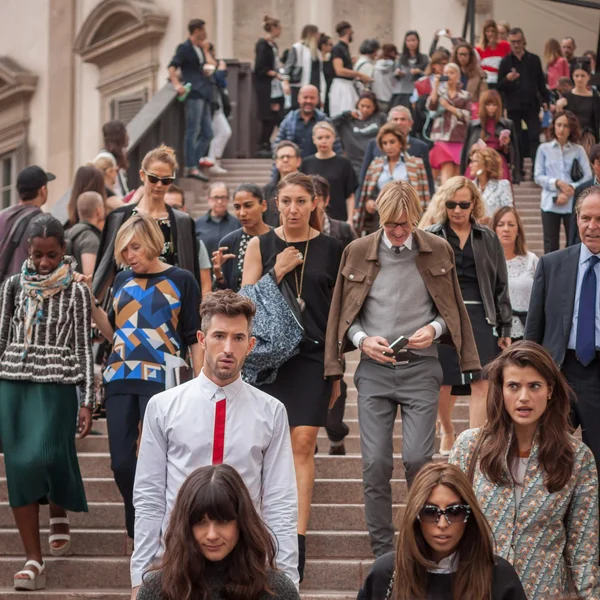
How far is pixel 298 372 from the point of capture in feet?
26.2

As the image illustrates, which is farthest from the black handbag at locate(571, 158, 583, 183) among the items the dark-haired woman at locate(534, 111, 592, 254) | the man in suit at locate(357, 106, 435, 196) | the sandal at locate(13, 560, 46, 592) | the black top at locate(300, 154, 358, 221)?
the sandal at locate(13, 560, 46, 592)

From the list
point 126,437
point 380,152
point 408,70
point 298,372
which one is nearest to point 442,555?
point 298,372

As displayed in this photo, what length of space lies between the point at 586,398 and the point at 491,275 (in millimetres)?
1911

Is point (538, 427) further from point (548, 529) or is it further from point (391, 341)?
point (391, 341)

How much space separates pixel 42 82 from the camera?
28.5 meters

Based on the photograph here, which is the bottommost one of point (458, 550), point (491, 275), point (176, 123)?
point (458, 550)

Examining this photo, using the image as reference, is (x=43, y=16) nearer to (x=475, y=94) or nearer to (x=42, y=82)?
(x=42, y=82)

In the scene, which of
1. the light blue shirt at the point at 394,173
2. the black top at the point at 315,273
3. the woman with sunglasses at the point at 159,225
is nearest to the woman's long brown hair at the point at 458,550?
the black top at the point at 315,273

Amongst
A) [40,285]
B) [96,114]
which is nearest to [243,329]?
[40,285]

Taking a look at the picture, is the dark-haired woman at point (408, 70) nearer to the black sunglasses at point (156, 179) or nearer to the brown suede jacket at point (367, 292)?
the black sunglasses at point (156, 179)

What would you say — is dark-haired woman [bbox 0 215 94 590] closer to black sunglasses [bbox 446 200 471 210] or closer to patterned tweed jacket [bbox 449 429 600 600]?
black sunglasses [bbox 446 200 471 210]

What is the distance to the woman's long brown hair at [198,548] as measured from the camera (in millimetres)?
5129

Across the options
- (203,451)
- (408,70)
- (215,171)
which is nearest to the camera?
(203,451)

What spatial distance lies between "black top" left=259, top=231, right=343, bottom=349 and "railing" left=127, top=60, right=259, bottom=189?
7.17 meters
